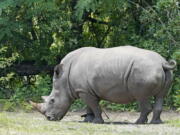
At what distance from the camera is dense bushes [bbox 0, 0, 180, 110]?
14.4 metres

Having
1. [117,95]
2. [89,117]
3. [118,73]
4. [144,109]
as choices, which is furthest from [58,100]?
[144,109]

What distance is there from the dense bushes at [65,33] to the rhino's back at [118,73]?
3371 millimetres

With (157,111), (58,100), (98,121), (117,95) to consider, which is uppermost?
(117,95)

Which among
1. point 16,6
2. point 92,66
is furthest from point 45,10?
point 92,66

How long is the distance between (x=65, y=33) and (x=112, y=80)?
5.57 meters

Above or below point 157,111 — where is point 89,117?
below

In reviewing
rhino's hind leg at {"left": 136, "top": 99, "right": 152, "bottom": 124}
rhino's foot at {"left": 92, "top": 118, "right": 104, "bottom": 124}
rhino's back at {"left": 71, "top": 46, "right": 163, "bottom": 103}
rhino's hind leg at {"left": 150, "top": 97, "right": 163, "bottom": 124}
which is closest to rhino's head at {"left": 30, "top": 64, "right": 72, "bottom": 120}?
rhino's back at {"left": 71, "top": 46, "right": 163, "bottom": 103}

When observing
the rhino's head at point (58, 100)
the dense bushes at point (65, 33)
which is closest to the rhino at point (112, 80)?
the rhino's head at point (58, 100)

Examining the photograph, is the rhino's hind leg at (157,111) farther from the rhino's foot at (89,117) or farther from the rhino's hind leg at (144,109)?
the rhino's foot at (89,117)

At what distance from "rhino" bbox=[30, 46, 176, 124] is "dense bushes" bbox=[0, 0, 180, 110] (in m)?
2.79

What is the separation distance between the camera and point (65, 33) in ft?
51.1

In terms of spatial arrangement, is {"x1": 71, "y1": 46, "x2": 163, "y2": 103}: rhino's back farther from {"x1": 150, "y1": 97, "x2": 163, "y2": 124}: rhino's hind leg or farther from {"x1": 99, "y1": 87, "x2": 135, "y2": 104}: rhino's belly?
{"x1": 150, "y1": 97, "x2": 163, "y2": 124}: rhino's hind leg

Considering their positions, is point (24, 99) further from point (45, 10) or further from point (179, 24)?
point (179, 24)

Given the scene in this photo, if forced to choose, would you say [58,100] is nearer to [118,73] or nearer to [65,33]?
[118,73]
